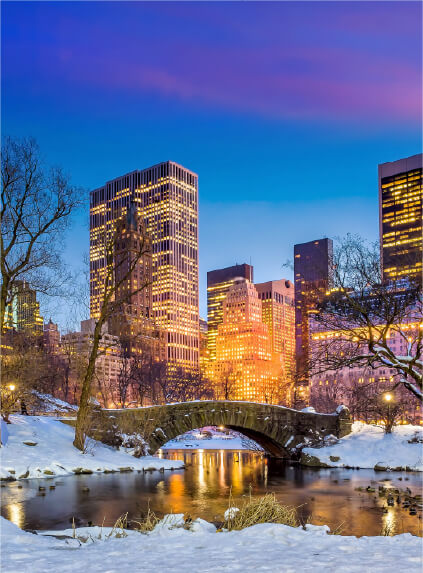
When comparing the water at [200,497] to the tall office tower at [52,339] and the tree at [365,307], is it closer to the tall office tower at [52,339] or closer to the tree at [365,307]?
the tree at [365,307]

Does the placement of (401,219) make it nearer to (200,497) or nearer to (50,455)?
(50,455)

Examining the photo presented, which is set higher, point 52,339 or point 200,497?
point 52,339

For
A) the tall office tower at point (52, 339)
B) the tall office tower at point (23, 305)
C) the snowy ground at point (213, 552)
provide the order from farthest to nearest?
the tall office tower at point (52, 339)
the tall office tower at point (23, 305)
the snowy ground at point (213, 552)

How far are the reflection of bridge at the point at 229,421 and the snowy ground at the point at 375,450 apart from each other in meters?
1.54

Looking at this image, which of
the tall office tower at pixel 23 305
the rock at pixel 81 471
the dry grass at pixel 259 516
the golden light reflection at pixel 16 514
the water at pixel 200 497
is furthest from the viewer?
the rock at pixel 81 471

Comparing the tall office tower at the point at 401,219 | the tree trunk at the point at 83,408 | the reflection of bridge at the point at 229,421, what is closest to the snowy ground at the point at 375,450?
the reflection of bridge at the point at 229,421

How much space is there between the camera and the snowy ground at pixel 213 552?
9.34m

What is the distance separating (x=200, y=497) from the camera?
25.3 m

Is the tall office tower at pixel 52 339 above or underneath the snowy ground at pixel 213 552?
above

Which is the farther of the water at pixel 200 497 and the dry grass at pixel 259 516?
the water at pixel 200 497

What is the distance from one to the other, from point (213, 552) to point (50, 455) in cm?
2285

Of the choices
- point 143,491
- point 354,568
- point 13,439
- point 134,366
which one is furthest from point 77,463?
point 134,366

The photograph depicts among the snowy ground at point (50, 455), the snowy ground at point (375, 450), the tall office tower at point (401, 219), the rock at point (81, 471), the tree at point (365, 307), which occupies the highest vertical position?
the tall office tower at point (401, 219)

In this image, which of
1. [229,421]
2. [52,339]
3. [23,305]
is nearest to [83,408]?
[23,305]
